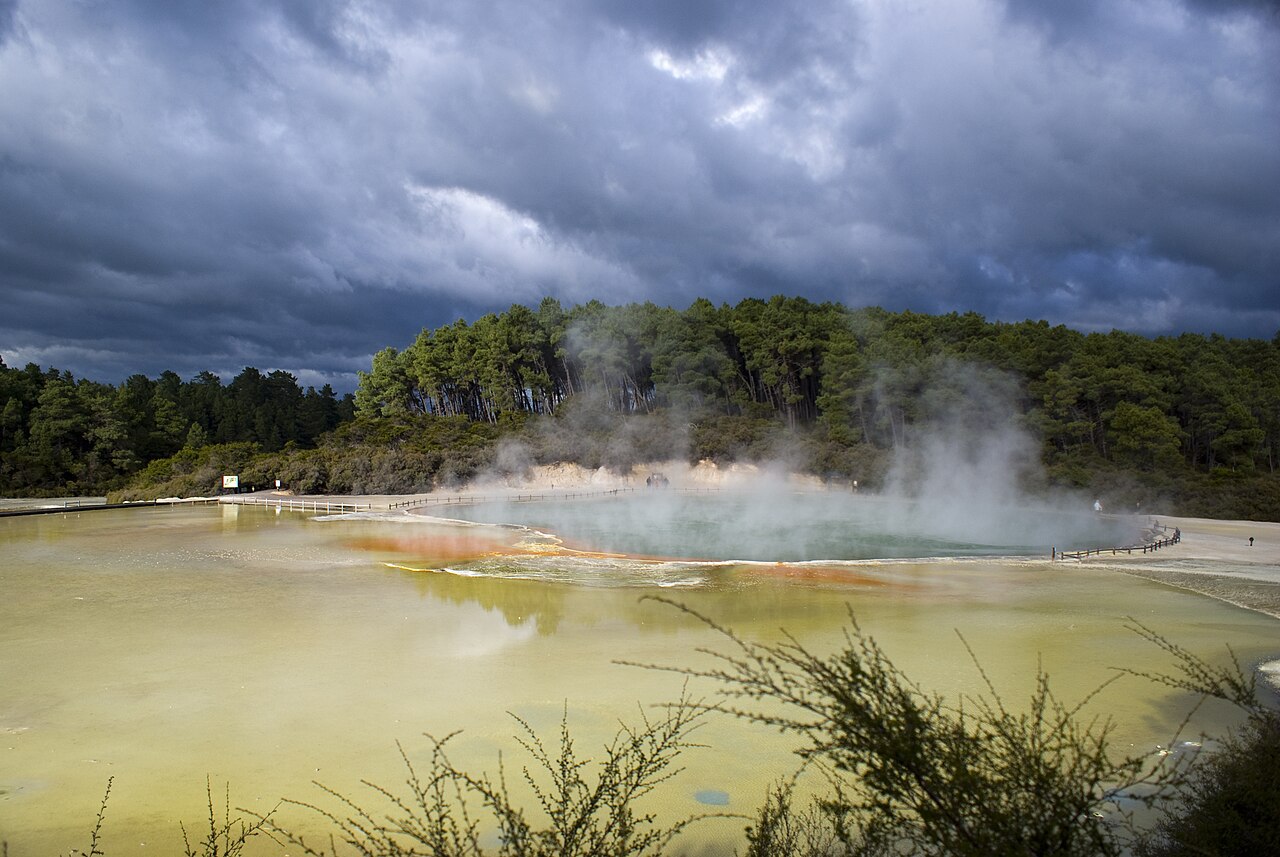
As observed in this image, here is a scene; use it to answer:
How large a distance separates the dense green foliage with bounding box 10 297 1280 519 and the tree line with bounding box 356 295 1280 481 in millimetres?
156

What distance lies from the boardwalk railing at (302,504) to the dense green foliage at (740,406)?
398 centimetres

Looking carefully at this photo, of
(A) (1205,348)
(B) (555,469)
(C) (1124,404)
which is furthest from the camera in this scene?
(B) (555,469)

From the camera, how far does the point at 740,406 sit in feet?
184

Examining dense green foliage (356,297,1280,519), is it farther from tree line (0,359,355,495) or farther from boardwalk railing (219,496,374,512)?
boardwalk railing (219,496,374,512)

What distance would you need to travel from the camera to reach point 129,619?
13.7 metres

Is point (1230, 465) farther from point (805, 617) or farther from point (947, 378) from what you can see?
point (805, 617)

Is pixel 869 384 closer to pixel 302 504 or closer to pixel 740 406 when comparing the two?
pixel 740 406

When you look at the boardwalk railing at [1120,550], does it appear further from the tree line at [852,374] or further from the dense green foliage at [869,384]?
the tree line at [852,374]

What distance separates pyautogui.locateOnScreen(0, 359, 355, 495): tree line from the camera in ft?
164

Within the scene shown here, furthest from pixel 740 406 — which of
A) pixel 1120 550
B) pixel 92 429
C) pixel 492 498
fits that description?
pixel 92 429

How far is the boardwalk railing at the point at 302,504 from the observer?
3859cm

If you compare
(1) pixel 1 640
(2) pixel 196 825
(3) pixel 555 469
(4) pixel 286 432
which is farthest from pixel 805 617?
(4) pixel 286 432

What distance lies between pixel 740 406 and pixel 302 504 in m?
30.3

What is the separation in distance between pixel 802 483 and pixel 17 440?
52082 millimetres
